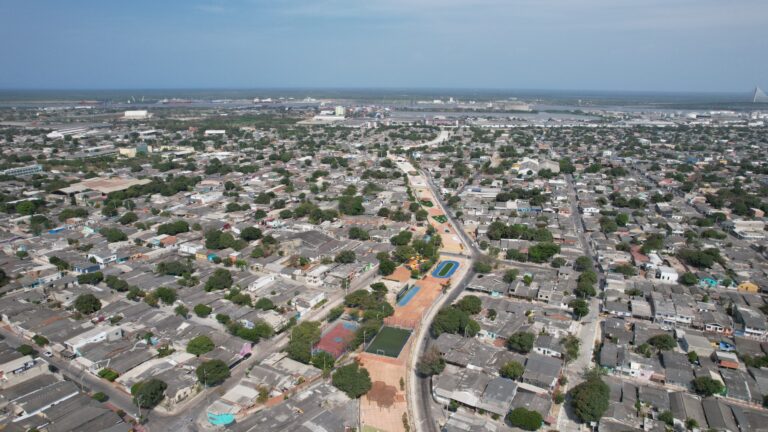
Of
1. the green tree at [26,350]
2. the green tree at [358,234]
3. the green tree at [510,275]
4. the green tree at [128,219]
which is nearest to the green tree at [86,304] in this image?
the green tree at [26,350]

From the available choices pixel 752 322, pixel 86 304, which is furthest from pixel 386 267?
pixel 752 322

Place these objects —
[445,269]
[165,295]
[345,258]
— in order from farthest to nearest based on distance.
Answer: [445,269] → [345,258] → [165,295]

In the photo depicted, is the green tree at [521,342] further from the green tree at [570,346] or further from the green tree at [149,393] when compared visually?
the green tree at [149,393]

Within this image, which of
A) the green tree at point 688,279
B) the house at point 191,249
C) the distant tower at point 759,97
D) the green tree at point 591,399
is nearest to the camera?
the green tree at point 591,399

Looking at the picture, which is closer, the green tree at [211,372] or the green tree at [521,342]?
the green tree at [211,372]

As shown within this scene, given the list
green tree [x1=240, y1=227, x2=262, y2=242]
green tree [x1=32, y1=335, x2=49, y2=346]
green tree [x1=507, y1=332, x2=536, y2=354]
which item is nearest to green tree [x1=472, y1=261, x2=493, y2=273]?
green tree [x1=507, y1=332, x2=536, y2=354]

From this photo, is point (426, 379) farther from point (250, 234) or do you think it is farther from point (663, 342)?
point (250, 234)

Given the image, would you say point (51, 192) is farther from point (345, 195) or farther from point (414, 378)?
point (414, 378)
